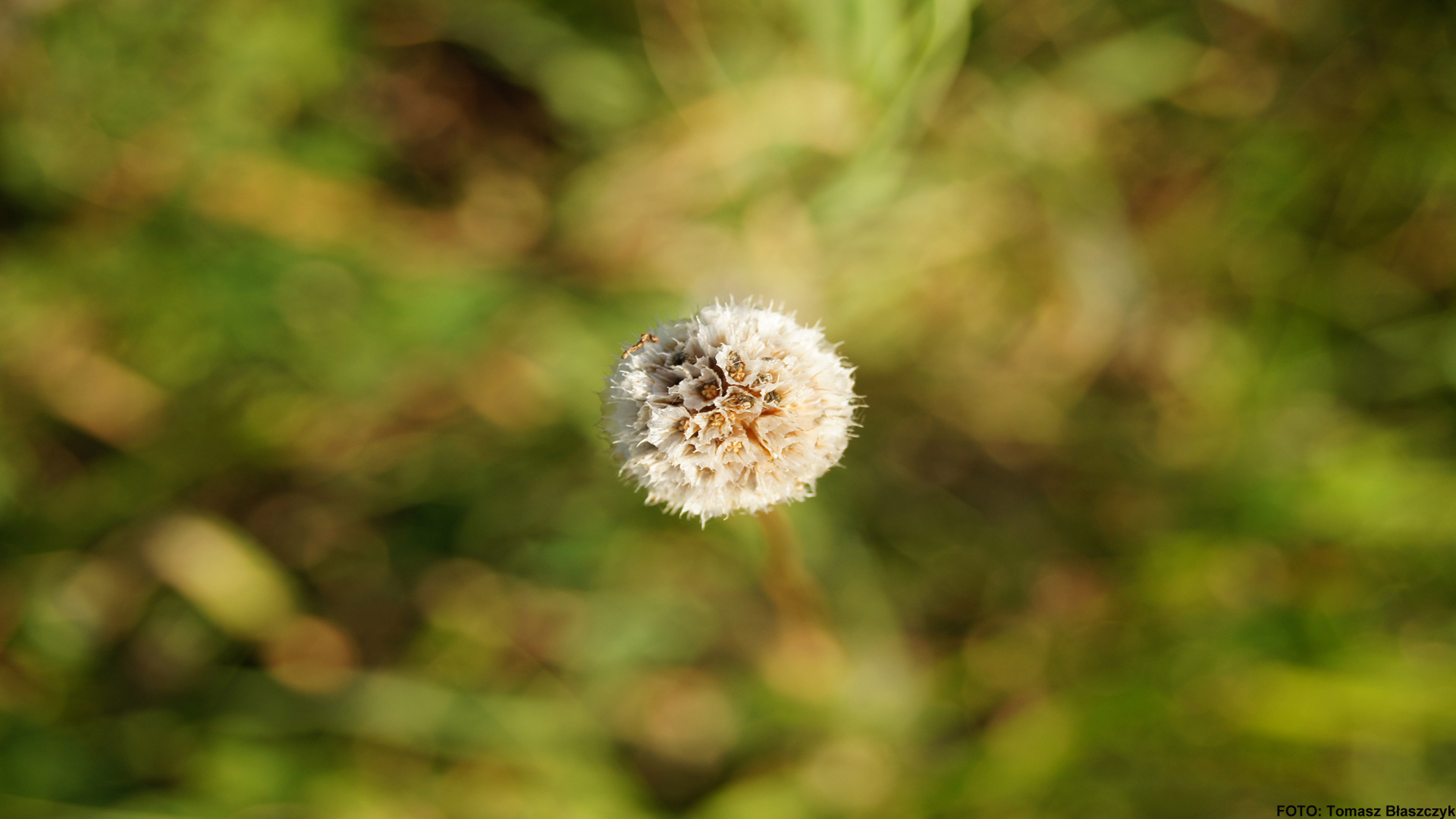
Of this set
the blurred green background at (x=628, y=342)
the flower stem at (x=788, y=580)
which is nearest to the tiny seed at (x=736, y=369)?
the flower stem at (x=788, y=580)

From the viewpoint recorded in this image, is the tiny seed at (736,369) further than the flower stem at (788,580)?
No

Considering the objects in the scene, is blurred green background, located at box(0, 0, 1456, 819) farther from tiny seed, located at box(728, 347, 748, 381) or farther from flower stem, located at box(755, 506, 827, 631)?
tiny seed, located at box(728, 347, 748, 381)

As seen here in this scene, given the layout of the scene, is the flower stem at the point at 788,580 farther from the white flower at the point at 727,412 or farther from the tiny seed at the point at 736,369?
the tiny seed at the point at 736,369

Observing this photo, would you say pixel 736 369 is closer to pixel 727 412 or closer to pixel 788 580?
pixel 727 412

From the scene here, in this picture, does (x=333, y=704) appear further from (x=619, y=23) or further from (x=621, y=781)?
(x=619, y=23)

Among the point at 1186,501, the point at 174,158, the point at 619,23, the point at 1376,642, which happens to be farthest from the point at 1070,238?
the point at 174,158

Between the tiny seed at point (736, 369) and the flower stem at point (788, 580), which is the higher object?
the flower stem at point (788, 580)
